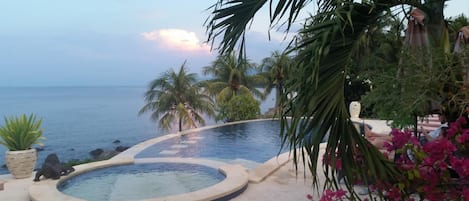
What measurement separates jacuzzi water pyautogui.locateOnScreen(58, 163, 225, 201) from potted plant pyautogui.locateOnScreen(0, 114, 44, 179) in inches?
38.3

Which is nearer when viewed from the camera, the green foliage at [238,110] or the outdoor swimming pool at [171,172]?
the outdoor swimming pool at [171,172]

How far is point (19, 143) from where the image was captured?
7.56 m

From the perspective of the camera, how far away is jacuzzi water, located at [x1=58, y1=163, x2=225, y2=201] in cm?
652

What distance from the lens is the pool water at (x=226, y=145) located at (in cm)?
1036

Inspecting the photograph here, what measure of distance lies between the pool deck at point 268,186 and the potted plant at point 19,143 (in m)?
0.21

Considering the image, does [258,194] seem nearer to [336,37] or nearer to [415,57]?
[415,57]

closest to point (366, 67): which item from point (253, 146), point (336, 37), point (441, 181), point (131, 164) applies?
point (441, 181)

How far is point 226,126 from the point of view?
16.7 meters

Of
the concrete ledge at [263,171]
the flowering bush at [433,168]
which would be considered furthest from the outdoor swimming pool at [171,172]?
the flowering bush at [433,168]

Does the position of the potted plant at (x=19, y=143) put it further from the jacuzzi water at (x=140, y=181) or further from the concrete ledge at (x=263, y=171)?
the concrete ledge at (x=263, y=171)

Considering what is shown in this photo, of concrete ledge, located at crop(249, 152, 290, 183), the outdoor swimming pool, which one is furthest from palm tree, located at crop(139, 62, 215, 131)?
concrete ledge, located at crop(249, 152, 290, 183)

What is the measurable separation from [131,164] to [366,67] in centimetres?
651

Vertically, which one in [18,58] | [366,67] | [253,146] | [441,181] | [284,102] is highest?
[18,58]

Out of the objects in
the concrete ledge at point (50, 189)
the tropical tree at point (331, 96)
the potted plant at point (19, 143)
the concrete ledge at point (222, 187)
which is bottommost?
the concrete ledge at point (50, 189)
